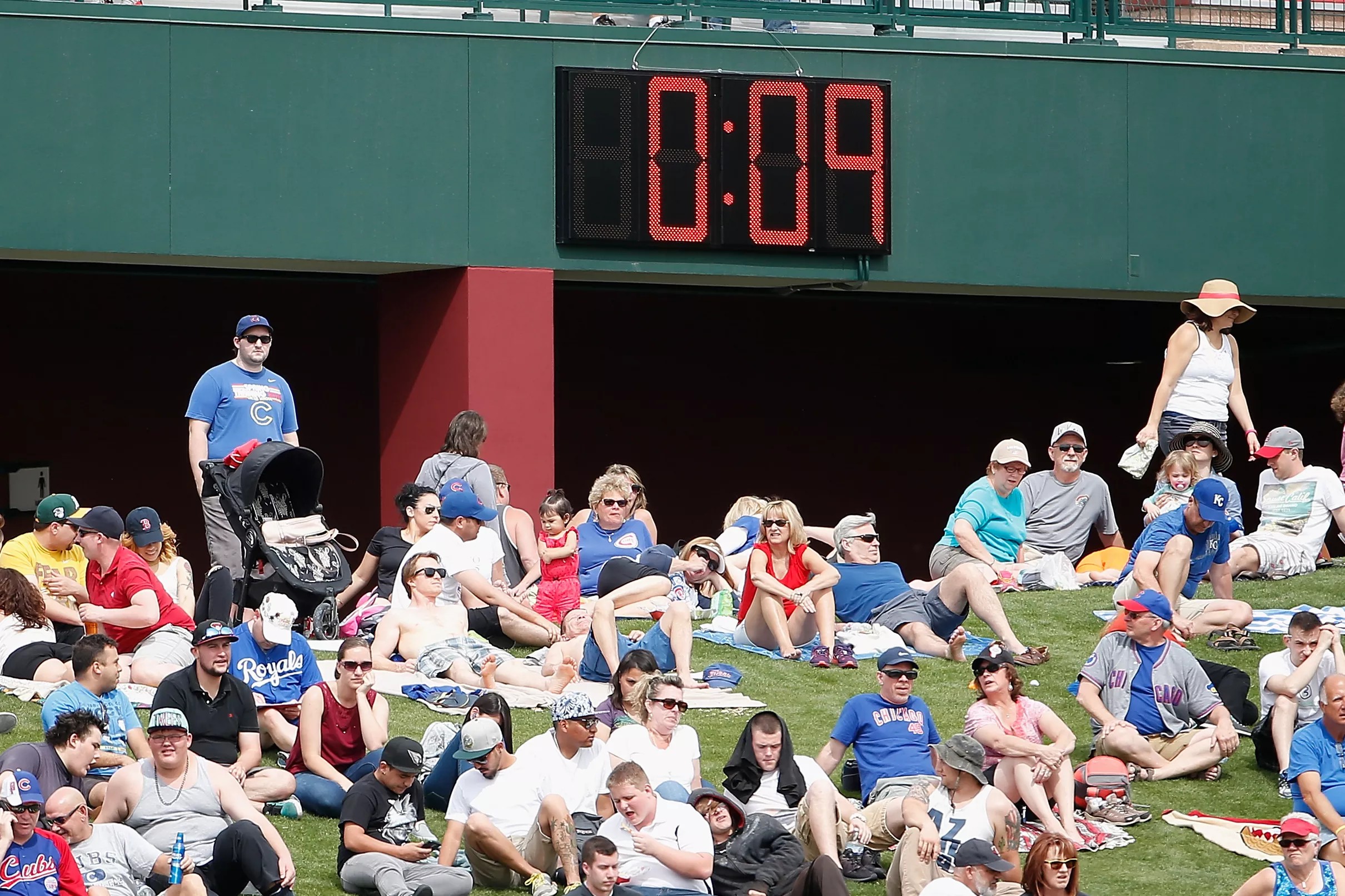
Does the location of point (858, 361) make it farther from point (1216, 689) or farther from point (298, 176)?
point (1216, 689)

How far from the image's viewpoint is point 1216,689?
11219 millimetres

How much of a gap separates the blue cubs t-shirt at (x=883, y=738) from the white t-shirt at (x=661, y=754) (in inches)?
33.8

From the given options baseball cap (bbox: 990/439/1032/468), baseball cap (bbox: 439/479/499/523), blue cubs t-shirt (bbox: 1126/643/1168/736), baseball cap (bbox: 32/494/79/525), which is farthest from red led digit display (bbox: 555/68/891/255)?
blue cubs t-shirt (bbox: 1126/643/1168/736)

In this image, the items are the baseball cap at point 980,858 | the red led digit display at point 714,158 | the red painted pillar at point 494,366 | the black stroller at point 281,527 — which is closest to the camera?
the baseball cap at point 980,858

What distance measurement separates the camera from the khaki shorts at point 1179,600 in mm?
12266

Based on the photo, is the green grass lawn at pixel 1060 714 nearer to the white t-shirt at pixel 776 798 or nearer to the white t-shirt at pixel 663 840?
the white t-shirt at pixel 776 798

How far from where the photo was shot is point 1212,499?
39.4ft

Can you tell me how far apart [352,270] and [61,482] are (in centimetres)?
376

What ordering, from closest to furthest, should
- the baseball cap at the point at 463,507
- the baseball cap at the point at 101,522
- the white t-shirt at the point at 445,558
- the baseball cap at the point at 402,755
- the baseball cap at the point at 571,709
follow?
the baseball cap at the point at 402,755, the baseball cap at the point at 571,709, the baseball cap at the point at 101,522, the white t-shirt at the point at 445,558, the baseball cap at the point at 463,507

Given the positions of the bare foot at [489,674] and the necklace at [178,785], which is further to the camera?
the bare foot at [489,674]

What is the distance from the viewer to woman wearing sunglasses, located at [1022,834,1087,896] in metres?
8.62

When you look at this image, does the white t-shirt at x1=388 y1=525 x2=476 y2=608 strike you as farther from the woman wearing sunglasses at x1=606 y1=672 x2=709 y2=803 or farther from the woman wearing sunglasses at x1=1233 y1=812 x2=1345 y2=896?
the woman wearing sunglasses at x1=1233 y1=812 x2=1345 y2=896

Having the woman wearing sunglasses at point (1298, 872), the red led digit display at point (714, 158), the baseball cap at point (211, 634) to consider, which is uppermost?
the red led digit display at point (714, 158)

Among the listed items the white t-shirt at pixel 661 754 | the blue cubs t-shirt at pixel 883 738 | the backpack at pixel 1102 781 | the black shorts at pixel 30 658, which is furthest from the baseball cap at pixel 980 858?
the black shorts at pixel 30 658
